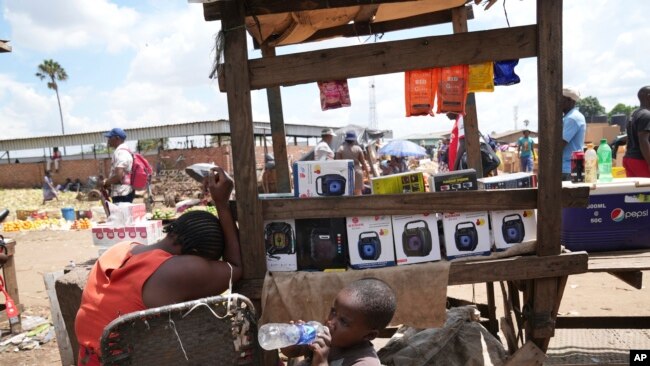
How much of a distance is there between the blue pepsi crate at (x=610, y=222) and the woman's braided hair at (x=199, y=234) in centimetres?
226

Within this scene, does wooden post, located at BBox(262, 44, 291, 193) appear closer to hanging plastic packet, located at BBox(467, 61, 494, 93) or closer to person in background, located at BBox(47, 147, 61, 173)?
hanging plastic packet, located at BBox(467, 61, 494, 93)

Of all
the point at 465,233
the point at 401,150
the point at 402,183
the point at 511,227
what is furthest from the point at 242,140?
the point at 401,150

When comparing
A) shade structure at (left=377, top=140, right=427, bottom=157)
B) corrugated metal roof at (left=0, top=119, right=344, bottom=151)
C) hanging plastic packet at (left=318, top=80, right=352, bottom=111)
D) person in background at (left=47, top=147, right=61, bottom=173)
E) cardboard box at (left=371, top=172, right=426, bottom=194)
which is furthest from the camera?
person in background at (left=47, top=147, right=61, bottom=173)

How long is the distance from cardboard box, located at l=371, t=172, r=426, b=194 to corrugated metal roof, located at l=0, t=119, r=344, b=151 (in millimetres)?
15386

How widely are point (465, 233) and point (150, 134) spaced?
23.9m

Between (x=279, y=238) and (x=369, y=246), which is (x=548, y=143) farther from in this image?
(x=279, y=238)

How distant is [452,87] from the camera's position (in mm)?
2551

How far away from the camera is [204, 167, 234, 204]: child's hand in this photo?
2.37 metres

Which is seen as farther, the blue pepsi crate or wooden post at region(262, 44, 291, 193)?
wooden post at region(262, 44, 291, 193)

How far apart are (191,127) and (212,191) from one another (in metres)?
20.7

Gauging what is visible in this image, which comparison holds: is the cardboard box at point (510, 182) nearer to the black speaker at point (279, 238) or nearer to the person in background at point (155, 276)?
the black speaker at point (279, 238)

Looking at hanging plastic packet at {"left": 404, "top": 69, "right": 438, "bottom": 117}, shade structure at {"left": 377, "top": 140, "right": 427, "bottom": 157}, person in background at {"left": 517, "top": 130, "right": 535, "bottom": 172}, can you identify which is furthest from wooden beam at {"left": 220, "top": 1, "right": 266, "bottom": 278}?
shade structure at {"left": 377, "top": 140, "right": 427, "bottom": 157}

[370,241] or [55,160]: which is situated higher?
[55,160]

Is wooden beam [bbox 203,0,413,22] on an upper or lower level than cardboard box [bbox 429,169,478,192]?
upper
